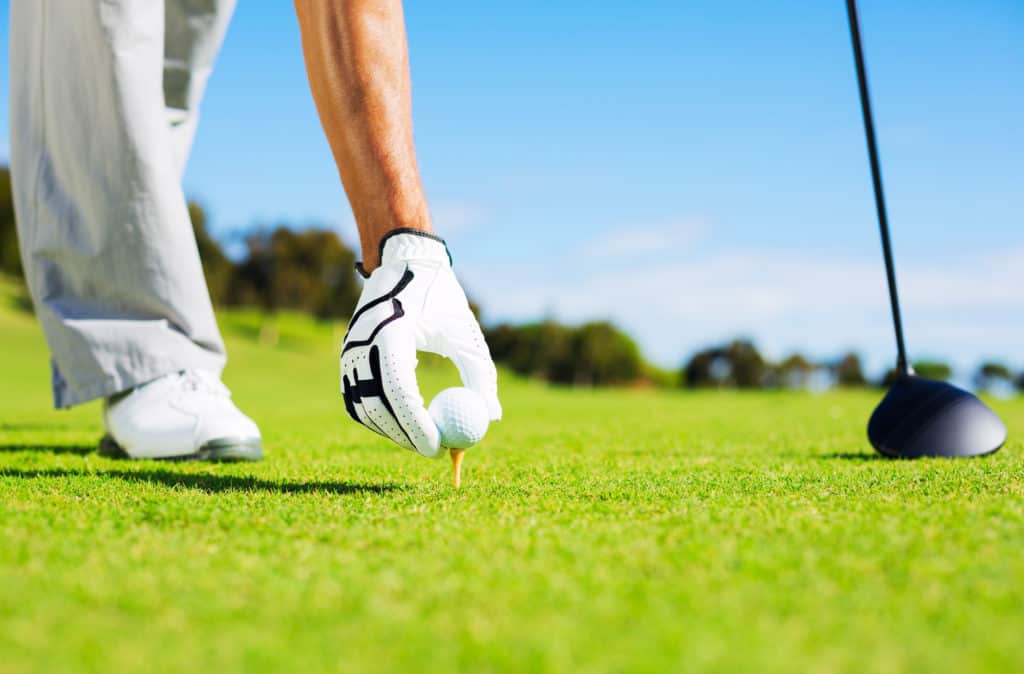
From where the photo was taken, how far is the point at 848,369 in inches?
1705

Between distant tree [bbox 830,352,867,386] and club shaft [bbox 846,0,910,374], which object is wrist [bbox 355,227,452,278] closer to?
club shaft [bbox 846,0,910,374]

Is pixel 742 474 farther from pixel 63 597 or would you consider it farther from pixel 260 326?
pixel 260 326

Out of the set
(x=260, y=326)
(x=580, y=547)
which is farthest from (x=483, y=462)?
(x=260, y=326)

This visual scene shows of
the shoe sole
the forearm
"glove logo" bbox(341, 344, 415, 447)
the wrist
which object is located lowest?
the shoe sole

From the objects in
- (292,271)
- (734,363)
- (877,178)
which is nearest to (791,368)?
(734,363)

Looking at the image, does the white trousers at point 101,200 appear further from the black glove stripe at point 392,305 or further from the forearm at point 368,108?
the black glove stripe at point 392,305

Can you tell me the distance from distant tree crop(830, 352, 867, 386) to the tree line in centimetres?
5

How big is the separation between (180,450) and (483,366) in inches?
53.4

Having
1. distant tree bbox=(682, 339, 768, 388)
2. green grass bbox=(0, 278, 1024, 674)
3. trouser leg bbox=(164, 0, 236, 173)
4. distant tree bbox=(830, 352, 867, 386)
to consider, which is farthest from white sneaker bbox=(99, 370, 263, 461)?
distant tree bbox=(682, 339, 768, 388)

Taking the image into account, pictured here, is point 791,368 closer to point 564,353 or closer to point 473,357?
point 564,353

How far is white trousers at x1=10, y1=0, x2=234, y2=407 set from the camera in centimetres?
300

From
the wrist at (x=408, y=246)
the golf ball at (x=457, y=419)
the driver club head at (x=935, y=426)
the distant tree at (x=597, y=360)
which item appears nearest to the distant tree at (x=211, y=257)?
the distant tree at (x=597, y=360)

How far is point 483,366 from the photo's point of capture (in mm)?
2139

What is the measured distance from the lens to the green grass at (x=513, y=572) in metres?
0.97
